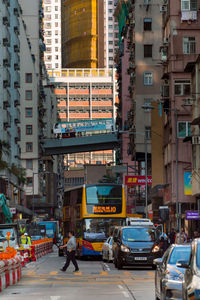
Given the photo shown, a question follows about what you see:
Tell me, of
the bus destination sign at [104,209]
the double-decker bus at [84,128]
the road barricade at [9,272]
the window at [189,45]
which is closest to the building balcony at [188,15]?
the window at [189,45]

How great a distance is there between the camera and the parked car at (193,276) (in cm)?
1125

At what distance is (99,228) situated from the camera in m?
44.2

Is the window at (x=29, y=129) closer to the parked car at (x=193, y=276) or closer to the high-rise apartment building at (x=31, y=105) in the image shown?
the high-rise apartment building at (x=31, y=105)

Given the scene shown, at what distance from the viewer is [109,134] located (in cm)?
11494

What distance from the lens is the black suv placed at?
33438mm

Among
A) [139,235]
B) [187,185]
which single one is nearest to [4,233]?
[139,235]

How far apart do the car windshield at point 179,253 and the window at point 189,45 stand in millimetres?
46704

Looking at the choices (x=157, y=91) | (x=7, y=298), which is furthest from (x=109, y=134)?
(x=7, y=298)

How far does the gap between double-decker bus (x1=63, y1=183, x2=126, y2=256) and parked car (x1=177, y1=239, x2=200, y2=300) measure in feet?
99.4

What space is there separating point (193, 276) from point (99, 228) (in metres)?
32.5

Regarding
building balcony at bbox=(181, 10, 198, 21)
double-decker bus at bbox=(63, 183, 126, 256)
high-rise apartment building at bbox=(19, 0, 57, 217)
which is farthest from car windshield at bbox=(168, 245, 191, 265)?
high-rise apartment building at bbox=(19, 0, 57, 217)

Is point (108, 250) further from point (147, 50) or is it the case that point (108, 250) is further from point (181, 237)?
point (147, 50)

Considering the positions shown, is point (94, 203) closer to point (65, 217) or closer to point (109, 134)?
point (65, 217)

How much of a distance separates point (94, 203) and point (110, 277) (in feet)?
52.2
